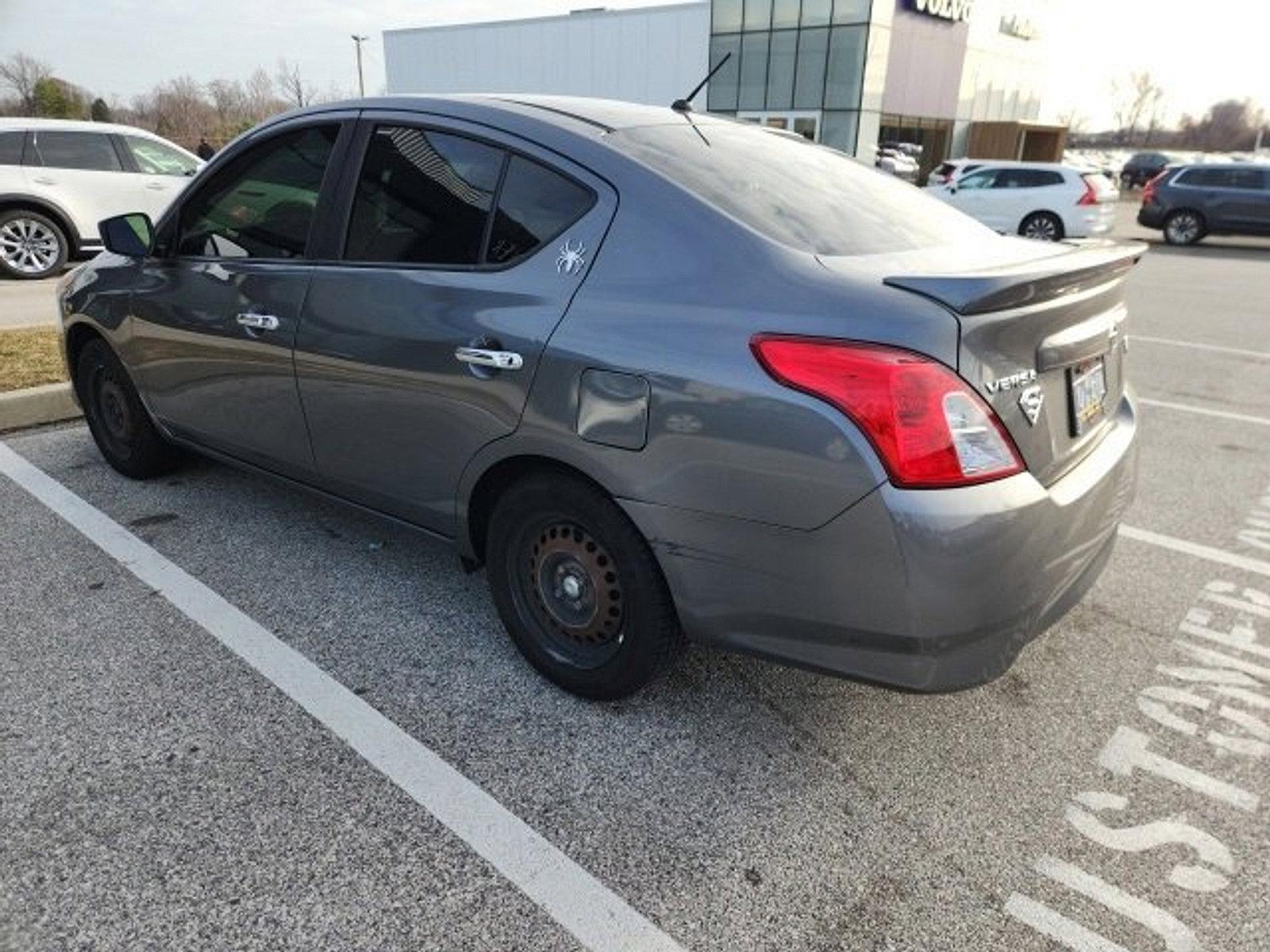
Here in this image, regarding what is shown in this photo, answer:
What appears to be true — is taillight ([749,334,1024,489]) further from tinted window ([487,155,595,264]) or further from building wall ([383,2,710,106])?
building wall ([383,2,710,106])

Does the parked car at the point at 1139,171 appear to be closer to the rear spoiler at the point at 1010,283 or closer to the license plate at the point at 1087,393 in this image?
the license plate at the point at 1087,393

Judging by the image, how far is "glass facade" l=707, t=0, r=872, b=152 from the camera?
112ft

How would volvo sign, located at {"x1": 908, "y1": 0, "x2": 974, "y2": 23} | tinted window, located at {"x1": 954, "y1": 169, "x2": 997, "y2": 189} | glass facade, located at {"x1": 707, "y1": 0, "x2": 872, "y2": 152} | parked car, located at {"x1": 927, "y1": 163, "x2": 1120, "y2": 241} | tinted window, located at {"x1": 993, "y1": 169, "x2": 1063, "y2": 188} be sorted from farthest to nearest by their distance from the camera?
1. volvo sign, located at {"x1": 908, "y1": 0, "x2": 974, "y2": 23}
2. glass facade, located at {"x1": 707, "y1": 0, "x2": 872, "y2": 152}
3. tinted window, located at {"x1": 954, "y1": 169, "x2": 997, "y2": 189}
4. tinted window, located at {"x1": 993, "y1": 169, "x2": 1063, "y2": 188}
5. parked car, located at {"x1": 927, "y1": 163, "x2": 1120, "y2": 241}

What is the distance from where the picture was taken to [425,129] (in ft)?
9.46

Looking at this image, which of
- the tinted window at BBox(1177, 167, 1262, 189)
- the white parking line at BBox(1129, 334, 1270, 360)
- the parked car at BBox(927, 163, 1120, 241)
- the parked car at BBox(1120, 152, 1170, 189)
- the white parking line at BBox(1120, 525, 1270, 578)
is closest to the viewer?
the white parking line at BBox(1120, 525, 1270, 578)

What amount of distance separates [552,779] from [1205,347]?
8.39m

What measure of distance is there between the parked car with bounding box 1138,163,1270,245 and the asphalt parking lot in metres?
19.1

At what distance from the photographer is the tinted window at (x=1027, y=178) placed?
17.7 metres

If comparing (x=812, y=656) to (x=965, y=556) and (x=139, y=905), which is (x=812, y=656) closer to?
(x=965, y=556)

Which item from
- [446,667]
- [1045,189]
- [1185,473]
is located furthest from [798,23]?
[446,667]

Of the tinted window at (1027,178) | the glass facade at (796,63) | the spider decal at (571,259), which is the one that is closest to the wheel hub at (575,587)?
the spider decal at (571,259)

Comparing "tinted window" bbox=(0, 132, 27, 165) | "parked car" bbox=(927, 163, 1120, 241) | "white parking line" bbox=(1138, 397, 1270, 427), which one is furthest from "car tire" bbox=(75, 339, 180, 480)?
"parked car" bbox=(927, 163, 1120, 241)

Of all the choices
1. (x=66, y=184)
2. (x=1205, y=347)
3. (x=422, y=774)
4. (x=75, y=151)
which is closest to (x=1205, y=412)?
(x=1205, y=347)

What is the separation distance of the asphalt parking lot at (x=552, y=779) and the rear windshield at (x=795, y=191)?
134 cm
